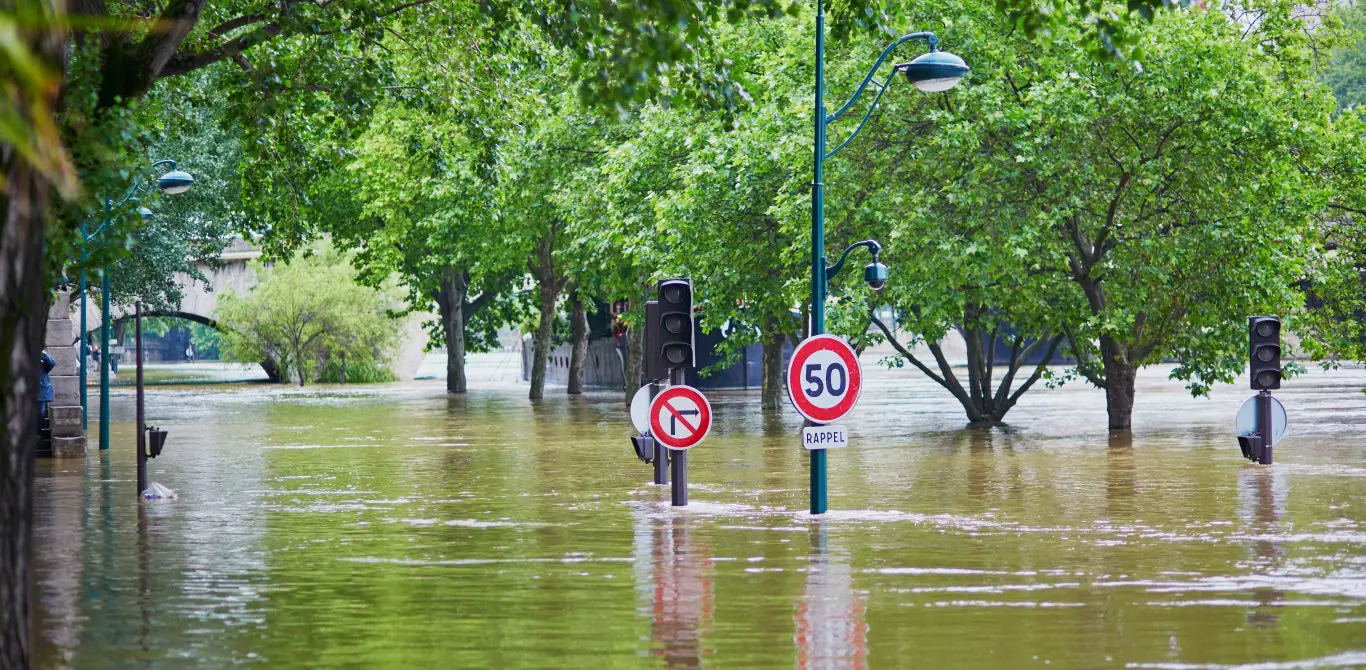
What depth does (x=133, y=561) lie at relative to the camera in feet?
44.8

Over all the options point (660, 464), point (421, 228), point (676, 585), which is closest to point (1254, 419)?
point (660, 464)

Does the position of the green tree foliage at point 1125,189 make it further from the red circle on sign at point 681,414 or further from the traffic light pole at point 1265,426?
the red circle on sign at point 681,414

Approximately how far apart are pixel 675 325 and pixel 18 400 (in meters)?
11.4

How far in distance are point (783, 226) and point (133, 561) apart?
1760 cm

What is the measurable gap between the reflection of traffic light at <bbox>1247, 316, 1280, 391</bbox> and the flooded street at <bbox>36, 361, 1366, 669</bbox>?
47.3 inches

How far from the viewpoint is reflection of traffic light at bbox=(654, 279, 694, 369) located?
16.9 metres

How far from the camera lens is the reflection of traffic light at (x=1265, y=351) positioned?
2184 centimetres

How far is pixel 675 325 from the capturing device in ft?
55.9

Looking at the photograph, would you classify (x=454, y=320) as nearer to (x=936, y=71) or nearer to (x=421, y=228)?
(x=421, y=228)

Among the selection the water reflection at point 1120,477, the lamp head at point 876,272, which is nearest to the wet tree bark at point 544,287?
the water reflection at point 1120,477

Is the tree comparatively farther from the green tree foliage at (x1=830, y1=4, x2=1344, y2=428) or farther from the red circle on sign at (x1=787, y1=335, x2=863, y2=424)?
the red circle on sign at (x1=787, y1=335, x2=863, y2=424)

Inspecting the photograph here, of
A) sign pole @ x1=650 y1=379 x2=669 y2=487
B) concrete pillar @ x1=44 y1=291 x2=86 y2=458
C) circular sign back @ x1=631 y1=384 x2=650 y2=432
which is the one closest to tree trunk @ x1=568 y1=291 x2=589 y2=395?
concrete pillar @ x1=44 y1=291 x2=86 y2=458

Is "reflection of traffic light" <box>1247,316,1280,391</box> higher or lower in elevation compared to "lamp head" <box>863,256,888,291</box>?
lower

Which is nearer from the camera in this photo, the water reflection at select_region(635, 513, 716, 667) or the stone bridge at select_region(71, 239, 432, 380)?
the water reflection at select_region(635, 513, 716, 667)
